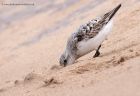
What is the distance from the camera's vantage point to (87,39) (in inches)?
419

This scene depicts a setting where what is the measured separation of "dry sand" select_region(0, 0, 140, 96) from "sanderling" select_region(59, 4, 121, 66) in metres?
0.22

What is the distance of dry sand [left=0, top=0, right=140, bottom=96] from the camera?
25.7ft

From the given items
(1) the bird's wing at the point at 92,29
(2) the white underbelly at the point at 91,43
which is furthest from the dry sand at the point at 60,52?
(1) the bird's wing at the point at 92,29

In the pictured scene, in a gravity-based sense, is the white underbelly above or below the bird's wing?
below

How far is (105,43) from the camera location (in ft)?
40.7

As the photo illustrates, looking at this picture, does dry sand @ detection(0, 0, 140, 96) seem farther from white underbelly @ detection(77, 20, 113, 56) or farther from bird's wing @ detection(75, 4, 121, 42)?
bird's wing @ detection(75, 4, 121, 42)

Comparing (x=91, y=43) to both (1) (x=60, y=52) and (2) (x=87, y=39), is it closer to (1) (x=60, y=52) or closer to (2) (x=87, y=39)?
(2) (x=87, y=39)

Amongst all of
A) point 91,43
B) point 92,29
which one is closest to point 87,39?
point 91,43

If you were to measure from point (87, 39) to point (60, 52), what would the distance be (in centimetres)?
334

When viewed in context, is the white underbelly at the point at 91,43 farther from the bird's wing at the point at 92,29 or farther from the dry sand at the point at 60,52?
the dry sand at the point at 60,52

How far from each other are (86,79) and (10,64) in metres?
6.58

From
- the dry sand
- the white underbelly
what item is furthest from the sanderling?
the dry sand

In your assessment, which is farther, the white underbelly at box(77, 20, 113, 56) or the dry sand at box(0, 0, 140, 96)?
the white underbelly at box(77, 20, 113, 56)

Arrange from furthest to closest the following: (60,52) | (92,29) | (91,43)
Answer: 1. (60,52)
2. (92,29)
3. (91,43)
